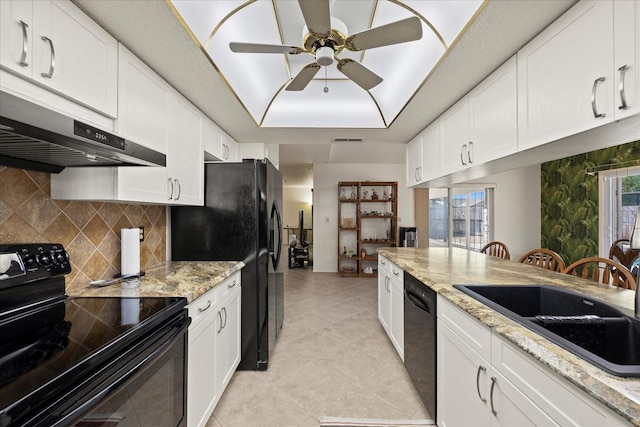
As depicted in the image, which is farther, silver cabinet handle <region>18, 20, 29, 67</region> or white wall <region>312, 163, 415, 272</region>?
white wall <region>312, 163, 415, 272</region>

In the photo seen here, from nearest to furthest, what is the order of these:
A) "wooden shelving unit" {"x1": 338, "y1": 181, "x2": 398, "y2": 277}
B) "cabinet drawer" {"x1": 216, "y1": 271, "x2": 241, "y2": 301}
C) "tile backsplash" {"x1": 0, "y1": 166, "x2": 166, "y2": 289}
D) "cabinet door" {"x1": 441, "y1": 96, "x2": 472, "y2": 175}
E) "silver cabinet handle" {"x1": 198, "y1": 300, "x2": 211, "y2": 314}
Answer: "tile backsplash" {"x1": 0, "y1": 166, "x2": 166, "y2": 289}
"silver cabinet handle" {"x1": 198, "y1": 300, "x2": 211, "y2": 314}
"cabinet drawer" {"x1": 216, "y1": 271, "x2": 241, "y2": 301}
"cabinet door" {"x1": 441, "y1": 96, "x2": 472, "y2": 175}
"wooden shelving unit" {"x1": 338, "y1": 181, "x2": 398, "y2": 277}

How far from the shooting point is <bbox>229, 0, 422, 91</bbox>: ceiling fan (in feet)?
4.19

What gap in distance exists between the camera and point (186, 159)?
2.08 meters

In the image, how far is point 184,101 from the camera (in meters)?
2.07

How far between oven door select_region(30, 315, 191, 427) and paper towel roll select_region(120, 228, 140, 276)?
0.72 m

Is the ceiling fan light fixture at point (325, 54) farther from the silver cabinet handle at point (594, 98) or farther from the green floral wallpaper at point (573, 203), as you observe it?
the green floral wallpaper at point (573, 203)

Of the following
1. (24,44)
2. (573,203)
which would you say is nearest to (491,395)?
(24,44)

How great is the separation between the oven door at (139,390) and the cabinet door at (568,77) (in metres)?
1.95

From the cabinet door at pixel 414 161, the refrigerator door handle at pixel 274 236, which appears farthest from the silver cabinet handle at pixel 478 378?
the cabinet door at pixel 414 161

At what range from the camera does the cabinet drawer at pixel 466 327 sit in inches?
44.4

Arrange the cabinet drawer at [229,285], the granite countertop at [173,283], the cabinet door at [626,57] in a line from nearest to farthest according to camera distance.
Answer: the cabinet door at [626,57] → the granite countertop at [173,283] → the cabinet drawer at [229,285]

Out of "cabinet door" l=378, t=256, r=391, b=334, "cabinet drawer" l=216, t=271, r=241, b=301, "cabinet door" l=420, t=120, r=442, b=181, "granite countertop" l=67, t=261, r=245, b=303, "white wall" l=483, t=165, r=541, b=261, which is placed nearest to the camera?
"granite countertop" l=67, t=261, r=245, b=303

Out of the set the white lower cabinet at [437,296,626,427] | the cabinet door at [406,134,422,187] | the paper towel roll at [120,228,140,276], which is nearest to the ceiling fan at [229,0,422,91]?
the paper towel roll at [120,228,140,276]

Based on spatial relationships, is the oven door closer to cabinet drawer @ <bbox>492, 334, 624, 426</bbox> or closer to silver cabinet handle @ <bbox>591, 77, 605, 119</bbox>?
cabinet drawer @ <bbox>492, 334, 624, 426</bbox>
